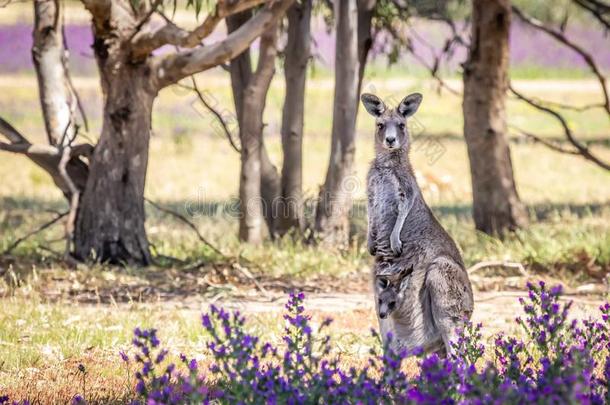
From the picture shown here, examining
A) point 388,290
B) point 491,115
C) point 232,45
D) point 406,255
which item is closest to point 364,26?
point 491,115

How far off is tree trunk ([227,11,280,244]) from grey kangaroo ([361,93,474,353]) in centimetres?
429

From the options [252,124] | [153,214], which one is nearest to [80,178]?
Answer: [252,124]

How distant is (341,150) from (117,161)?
2.50m

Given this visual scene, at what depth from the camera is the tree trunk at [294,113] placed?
457 inches

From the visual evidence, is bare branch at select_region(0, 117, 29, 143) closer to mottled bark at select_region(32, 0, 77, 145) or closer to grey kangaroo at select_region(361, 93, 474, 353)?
mottled bark at select_region(32, 0, 77, 145)

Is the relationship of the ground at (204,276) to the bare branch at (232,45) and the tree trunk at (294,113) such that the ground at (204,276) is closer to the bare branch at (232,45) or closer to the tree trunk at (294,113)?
the tree trunk at (294,113)

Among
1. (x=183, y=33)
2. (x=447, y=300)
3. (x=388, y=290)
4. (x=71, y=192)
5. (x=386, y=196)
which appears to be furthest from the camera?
(x=71, y=192)

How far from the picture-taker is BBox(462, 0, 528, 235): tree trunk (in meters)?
11.8

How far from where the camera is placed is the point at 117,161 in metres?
9.98

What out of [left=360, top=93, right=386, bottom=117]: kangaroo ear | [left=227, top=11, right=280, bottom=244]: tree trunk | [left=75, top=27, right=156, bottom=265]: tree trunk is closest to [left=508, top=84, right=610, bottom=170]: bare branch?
[left=227, top=11, right=280, bottom=244]: tree trunk

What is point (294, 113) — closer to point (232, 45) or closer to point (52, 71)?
point (232, 45)

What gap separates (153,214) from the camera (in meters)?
15.7

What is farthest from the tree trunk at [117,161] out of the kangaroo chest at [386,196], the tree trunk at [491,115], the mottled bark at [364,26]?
the kangaroo chest at [386,196]

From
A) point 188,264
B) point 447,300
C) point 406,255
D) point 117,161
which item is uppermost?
point 117,161
